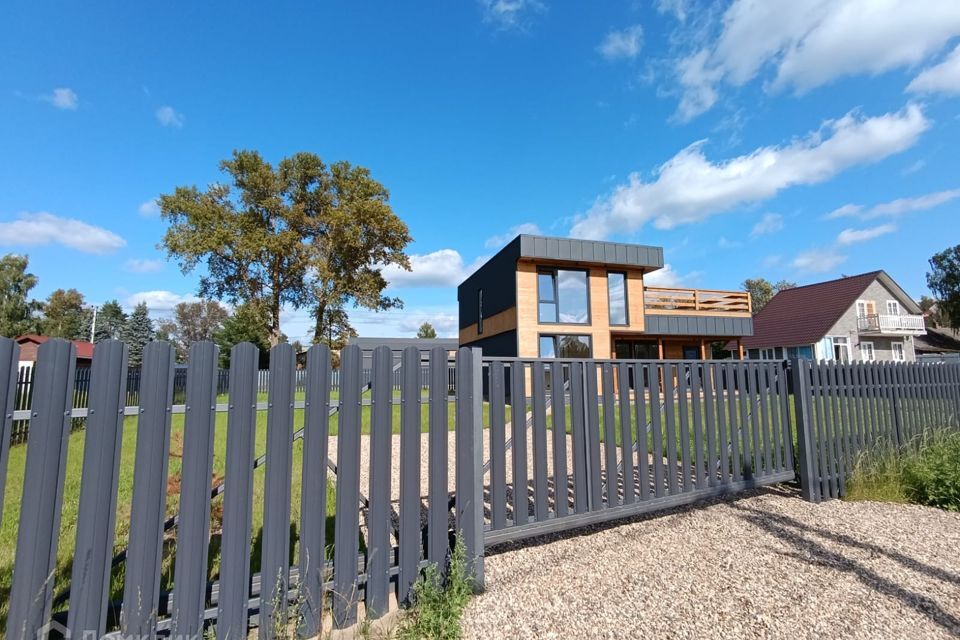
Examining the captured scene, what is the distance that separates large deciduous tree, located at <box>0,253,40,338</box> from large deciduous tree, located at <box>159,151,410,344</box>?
→ 83.6ft

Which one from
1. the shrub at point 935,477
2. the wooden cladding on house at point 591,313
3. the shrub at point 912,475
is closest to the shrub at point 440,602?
the shrub at point 912,475

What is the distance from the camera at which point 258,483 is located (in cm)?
542

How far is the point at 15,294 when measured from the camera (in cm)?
3641

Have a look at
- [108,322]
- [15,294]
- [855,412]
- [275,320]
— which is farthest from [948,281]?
[108,322]

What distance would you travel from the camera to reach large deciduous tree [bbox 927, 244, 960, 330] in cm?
4062

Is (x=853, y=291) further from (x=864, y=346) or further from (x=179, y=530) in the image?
(x=179, y=530)

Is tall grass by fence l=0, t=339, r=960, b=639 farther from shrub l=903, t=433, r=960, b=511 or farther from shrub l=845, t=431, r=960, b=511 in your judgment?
shrub l=903, t=433, r=960, b=511

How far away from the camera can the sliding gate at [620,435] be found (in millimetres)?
3303

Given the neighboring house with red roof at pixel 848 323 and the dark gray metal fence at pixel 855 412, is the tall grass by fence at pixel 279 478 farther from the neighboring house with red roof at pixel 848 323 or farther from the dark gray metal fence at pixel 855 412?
the neighboring house with red roof at pixel 848 323

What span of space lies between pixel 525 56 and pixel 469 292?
12.8 metres

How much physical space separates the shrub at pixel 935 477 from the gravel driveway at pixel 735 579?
1.02 feet

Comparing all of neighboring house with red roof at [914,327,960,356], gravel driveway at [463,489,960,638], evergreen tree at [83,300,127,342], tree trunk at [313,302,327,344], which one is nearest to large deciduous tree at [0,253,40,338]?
evergreen tree at [83,300,127,342]

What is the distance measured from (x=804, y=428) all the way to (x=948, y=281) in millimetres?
55334

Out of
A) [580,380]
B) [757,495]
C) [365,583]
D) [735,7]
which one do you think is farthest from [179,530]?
[735,7]
